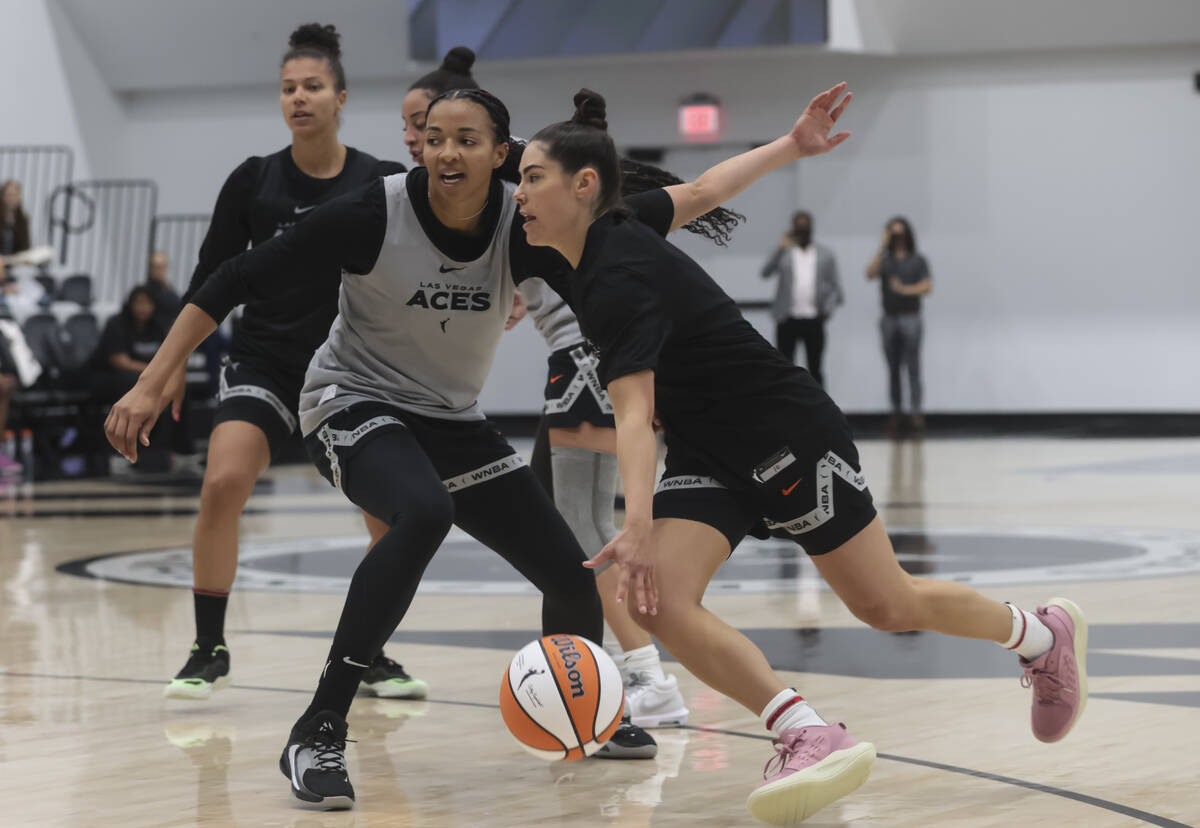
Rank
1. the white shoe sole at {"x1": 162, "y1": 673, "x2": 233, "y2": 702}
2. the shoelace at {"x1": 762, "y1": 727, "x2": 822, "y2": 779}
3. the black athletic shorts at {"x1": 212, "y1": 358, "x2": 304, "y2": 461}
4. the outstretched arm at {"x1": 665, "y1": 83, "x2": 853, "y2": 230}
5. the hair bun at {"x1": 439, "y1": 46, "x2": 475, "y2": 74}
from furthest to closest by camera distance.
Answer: the hair bun at {"x1": 439, "y1": 46, "x2": 475, "y2": 74}, the black athletic shorts at {"x1": 212, "y1": 358, "x2": 304, "y2": 461}, the white shoe sole at {"x1": 162, "y1": 673, "x2": 233, "y2": 702}, the outstretched arm at {"x1": 665, "y1": 83, "x2": 853, "y2": 230}, the shoelace at {"x1": 762, "y1": 727, "x2": 822, "y2": 779}

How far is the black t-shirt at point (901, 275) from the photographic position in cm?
1603

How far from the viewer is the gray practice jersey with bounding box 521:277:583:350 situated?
4578mm

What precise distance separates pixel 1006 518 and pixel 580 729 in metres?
5.77

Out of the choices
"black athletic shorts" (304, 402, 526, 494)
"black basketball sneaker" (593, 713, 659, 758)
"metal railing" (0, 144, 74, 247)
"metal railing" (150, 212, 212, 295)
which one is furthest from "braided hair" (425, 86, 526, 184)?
"metal railing" (150, 212, 212, 295)

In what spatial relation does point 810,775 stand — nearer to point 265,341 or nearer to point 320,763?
point 320,763

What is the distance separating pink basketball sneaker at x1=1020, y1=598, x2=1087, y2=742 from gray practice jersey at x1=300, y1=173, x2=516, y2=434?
4.45 ft

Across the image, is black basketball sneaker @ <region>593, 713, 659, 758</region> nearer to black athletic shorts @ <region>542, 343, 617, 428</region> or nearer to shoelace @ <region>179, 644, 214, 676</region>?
black athletic shorts @ <region>542, 343, 617, 428</region>

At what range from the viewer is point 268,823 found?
323 centimetres

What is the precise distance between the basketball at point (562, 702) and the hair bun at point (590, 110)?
121cm

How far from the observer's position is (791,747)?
316 centimetres

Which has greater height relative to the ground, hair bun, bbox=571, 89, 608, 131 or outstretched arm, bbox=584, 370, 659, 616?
hair bun, bbox=571, 89, 608, 131

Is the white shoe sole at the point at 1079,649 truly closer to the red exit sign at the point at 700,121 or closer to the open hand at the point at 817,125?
the open hand at the point at 817,125

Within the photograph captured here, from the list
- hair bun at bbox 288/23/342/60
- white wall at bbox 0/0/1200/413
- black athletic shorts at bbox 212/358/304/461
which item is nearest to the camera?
black athletic shorts at bbox 212/358/304/461

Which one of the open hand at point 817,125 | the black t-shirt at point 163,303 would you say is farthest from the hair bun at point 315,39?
the black t-shirt at point 163,303
